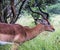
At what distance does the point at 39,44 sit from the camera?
725cm

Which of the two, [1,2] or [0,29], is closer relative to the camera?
[0,29]

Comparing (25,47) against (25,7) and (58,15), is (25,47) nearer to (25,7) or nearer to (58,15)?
(25,7)

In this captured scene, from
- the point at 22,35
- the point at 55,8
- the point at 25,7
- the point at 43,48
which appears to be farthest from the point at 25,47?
the point at 55,8

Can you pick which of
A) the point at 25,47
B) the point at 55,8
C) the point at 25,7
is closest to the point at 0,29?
the point at 25,47

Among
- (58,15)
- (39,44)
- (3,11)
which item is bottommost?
(58,15)

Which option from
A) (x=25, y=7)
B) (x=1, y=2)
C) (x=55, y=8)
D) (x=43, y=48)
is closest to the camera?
(x=43, y=48)

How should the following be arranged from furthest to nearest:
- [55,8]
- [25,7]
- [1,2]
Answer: [55,8], [25,7], [1,2]

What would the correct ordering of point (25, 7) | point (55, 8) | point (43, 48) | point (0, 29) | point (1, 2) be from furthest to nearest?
point (55, 8), point (25, 7), point (1, 2), point (43, 48), point (0, 29)

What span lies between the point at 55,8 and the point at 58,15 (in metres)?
0.47

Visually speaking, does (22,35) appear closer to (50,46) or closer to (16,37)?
(16,37)

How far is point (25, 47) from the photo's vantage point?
692 centimetres

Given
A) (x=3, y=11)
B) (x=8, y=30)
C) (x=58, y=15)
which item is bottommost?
(x=58, y=15)

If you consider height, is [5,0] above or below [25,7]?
above

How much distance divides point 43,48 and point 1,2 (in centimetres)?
161
